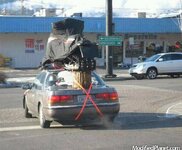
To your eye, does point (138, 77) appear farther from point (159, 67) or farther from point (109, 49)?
point (109, 49)

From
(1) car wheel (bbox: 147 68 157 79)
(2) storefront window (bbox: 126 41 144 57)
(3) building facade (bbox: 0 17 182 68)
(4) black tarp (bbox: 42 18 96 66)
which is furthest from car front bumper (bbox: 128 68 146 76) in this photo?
(2) storefront window (bbox: 126 41 144 57)

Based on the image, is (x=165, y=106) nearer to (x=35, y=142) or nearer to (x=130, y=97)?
(x=130, y=97)

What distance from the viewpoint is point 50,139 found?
36.1ft

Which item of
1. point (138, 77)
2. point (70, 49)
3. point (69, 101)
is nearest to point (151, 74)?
point (138, 77)

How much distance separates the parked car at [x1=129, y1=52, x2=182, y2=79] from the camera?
3256 cm

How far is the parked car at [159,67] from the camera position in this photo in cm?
3256

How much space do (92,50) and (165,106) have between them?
474 cm

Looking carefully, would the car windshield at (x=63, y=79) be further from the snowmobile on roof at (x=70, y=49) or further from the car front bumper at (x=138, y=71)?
the car front bumper at (x=138, y=71)

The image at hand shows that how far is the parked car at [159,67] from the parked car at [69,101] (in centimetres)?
1957

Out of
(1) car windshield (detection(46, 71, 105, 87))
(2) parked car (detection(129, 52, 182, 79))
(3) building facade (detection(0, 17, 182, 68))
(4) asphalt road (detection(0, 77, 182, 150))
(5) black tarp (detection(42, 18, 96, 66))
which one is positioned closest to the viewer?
(4) asphalt road (detection(0, 77, 182, 150))

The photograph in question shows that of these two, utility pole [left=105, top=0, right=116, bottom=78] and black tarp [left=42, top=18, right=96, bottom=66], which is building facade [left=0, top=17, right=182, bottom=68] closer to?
utility pole [left=105, top=0, right=116, bottom=78]

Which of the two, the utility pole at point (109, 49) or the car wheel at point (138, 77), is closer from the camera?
the utility pole at point (109, 49)

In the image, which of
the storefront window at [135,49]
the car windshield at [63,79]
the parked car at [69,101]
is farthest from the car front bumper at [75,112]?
the storefront window at [135,49]

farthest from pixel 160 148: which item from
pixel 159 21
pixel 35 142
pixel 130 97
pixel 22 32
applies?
pixel 159 21
